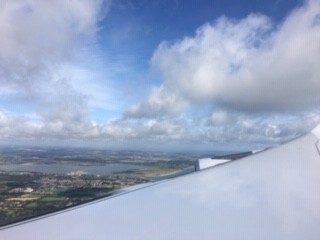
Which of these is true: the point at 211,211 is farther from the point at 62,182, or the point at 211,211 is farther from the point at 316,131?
the point at 62,182

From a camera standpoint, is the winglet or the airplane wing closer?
the airplane wing

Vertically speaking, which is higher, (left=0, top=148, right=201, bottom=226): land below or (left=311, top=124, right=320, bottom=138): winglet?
(left=311, top=124, right=320, bottom=138): winglet

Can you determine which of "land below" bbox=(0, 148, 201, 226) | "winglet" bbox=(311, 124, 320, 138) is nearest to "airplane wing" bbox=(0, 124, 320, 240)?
"land below" bbox=(0, 148, 201, 226)

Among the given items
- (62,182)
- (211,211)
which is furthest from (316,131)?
(62,182)

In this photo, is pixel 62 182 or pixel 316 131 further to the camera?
pixel 62 182

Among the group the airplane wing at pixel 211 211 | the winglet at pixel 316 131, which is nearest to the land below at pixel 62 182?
the airplane wing at pixel 211 211

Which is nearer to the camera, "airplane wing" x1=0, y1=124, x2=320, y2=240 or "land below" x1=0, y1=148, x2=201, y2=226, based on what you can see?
"airplane wing" x1=0, y1=124, x2=320, y2=240

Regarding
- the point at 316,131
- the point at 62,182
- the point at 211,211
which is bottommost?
the point at 62,182

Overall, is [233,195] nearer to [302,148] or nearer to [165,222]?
[165,222]

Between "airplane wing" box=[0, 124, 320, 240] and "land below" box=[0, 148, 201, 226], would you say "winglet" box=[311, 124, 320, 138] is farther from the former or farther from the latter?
"land below" box=[0, 148, 201, 226]

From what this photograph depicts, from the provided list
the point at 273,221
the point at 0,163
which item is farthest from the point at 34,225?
the point at 0,163
